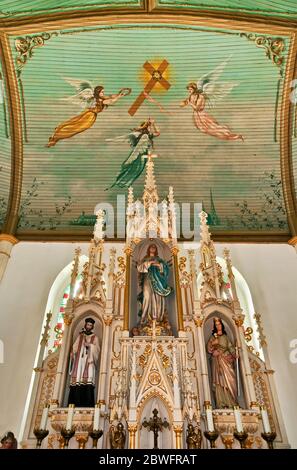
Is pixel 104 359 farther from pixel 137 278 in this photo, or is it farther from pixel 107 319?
pixel 137 278

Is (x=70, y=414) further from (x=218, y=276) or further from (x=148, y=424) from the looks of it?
(x=218, y=276)

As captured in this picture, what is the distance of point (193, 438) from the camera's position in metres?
5.64

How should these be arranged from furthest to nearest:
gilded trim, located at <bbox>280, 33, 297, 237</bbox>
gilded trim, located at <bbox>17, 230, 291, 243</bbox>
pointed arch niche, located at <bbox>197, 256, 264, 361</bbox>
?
1. gilded trim, located at <bbox>17, 230, 291, 243</bbox>
2. gilded trim, located at <bbox>280, 33, 297, 237</bbox>
3. pointed arch niche, located at <bbox>197, 256, 264, 361</bbox>

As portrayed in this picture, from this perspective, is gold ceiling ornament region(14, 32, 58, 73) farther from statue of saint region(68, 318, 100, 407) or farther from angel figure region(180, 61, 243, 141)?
statue of saint region(68, 318, 100, 407)

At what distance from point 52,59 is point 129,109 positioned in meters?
2.34

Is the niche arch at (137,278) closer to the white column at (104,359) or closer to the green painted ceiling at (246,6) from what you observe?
the white column at (104,359)

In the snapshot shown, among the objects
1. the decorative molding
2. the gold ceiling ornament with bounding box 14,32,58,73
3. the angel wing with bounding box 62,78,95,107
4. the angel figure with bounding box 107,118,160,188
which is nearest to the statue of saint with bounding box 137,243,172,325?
the angel figure with bounding box 107,118,160,188

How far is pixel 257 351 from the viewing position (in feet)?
26.8

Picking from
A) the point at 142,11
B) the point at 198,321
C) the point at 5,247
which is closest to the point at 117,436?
the point at 198,321

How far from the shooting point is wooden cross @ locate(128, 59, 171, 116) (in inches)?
397

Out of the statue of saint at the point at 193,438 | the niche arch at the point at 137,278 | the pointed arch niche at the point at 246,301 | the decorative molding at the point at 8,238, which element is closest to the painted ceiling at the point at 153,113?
the decorative molding at the point at 8,238

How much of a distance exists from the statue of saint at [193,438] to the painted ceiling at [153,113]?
6.14 m

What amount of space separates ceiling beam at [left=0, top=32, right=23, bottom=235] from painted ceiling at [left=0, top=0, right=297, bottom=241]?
3cm

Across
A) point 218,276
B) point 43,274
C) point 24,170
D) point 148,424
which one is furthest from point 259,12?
point 148,424
